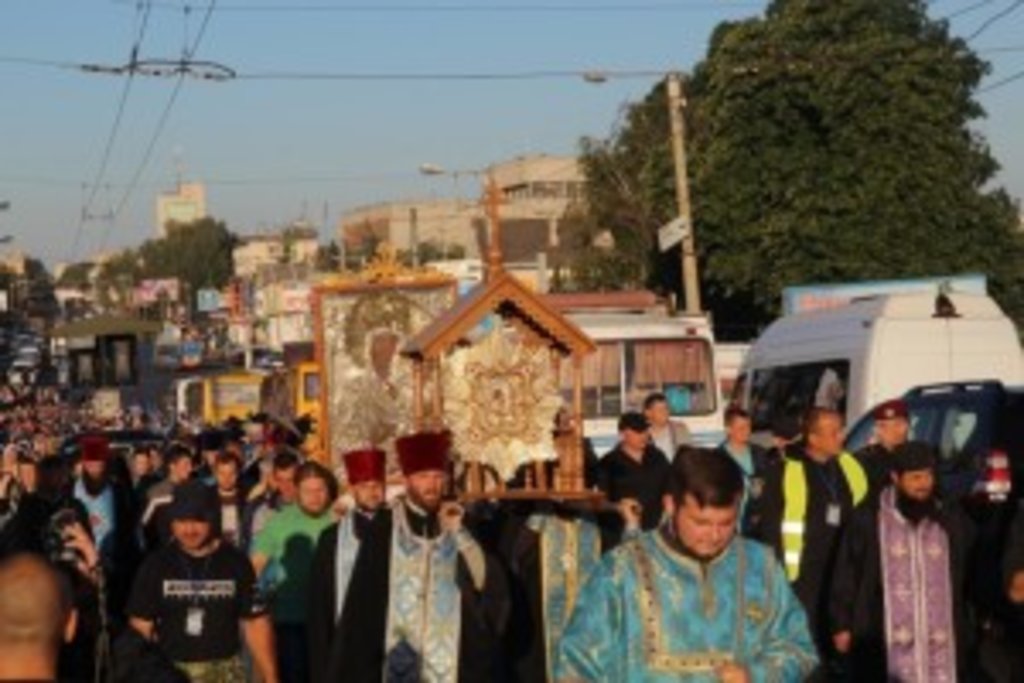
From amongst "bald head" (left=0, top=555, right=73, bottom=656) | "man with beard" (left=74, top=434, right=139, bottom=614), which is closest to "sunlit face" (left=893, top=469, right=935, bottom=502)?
"bald head" (left=0, top=555, right=73, bottom=656)

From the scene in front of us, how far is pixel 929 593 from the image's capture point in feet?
35.2

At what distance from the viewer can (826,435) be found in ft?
42.2

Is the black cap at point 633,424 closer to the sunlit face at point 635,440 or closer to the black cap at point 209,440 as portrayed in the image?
the sunlit face at point 635,440

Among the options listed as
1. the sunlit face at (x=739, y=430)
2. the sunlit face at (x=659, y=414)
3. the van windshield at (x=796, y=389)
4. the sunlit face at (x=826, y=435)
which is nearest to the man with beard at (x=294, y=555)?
the sunlit face at (x=826, y=435)

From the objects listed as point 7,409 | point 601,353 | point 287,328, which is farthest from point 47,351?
point 601,353

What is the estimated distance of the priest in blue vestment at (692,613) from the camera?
671 cm

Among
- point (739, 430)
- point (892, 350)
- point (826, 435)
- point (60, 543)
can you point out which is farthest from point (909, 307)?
point (60, 543)

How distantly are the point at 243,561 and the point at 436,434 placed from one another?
3.47 feet

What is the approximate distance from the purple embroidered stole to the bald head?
20.3 feet

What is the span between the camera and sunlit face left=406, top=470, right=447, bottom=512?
9.70m

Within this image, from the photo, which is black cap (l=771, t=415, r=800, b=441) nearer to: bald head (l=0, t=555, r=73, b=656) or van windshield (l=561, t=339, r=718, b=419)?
van windshield (l=561, t=339, r=718, b=419)

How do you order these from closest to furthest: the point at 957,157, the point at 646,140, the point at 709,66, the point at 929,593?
the point at 929,593 → the point at 957,157 → the point at 709,66 → the point at 646,140

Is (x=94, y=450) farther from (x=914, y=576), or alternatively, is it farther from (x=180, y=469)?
(x=914, y=576)

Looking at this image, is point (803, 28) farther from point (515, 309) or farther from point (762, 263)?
point (515, 309)
